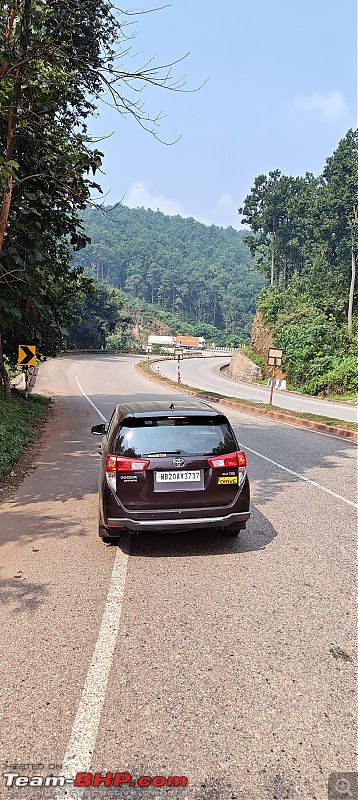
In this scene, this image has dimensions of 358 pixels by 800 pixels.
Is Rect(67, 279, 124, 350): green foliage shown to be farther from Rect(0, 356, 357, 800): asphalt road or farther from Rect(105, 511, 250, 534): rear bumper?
Rect(105, 511, 250, 534): rear bumper

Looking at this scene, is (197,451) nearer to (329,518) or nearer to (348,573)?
(348,573)

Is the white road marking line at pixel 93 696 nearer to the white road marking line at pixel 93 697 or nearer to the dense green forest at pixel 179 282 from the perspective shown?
the white road marking line at pixel 93 697

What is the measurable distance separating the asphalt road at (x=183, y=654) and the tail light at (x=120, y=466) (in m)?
0.79

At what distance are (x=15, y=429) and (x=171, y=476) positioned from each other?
338 inches

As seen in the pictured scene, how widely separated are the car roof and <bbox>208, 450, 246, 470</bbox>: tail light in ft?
1.56

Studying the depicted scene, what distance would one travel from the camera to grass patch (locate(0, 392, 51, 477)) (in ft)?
32.8

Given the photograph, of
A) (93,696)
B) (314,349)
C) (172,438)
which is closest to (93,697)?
(93,696)

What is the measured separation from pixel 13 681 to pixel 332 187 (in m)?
51.0

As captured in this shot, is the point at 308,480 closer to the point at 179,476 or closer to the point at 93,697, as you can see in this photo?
the point at 179,476

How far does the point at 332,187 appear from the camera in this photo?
47.4 m

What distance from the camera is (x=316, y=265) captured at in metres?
51.1

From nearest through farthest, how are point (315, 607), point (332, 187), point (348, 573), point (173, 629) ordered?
point (173, 629) → point (315, 607) → point (348, 573) → point (332, 187)

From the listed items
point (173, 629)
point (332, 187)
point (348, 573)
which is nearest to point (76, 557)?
point (173, 629)

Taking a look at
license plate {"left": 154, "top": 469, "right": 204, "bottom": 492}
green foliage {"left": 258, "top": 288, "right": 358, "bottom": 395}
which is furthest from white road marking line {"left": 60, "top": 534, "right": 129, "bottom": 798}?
green foliage {"left": 258, "top": 288, "right": 358, "bottom": 395}
